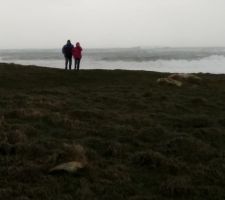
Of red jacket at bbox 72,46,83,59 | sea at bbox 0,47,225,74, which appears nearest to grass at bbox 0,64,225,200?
red jacket at bbox 72,46,83,59

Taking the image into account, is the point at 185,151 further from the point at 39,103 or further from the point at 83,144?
the point at 39,103

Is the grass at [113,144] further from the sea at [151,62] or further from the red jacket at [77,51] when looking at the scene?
the sea at [151,62]

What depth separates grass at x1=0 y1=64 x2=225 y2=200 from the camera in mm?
9570

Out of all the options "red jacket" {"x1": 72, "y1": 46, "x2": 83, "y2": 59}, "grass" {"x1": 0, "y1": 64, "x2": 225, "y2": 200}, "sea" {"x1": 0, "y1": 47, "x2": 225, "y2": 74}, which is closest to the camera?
"grass" {"x1": 0, "y1": 64, "x2": 225, "y2": 200}

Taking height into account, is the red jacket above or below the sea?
above

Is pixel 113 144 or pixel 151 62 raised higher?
pixel 151 62

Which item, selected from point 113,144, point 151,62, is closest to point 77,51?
point 113,144

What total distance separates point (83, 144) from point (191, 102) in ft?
33.7

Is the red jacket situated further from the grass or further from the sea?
the sea

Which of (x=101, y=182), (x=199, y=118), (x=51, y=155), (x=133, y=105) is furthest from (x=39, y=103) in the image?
(x=101, y=182)

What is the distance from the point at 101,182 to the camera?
390 inches

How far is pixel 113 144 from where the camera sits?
12680 millimetres

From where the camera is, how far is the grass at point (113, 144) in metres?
9.57

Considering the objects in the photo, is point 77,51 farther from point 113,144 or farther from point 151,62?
point 151,62
